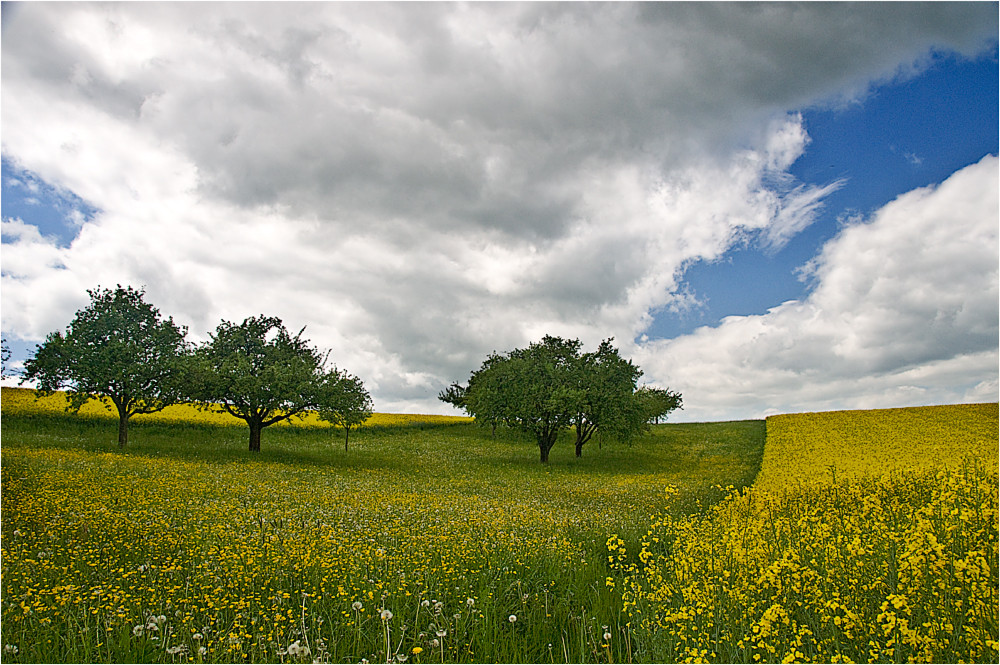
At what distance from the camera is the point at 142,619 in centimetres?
591

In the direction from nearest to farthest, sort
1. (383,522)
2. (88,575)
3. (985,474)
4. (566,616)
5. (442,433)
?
(566,616) < (88,575) < (985,474) < (383,522) < (442,433)

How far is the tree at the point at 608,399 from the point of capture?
3622 cm

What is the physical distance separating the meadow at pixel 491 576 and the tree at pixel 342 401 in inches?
675

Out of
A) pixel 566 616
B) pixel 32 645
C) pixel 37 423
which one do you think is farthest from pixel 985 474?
pixel 37 423

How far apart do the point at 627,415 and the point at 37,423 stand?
129 ft

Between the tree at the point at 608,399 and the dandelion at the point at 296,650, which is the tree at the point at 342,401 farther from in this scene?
the dandelion at the point at 296,650

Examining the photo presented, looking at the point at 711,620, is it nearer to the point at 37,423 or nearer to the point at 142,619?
the point at 142,619

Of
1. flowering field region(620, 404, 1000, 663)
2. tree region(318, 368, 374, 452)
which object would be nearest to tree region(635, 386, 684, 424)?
tree region(318, 368, 374, 452)

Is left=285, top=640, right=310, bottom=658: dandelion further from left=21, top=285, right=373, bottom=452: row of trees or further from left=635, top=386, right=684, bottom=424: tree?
left=635, top=386, right=684, bottom=424: tree

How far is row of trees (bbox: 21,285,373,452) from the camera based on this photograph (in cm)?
2973

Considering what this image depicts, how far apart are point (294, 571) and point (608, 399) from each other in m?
30.9

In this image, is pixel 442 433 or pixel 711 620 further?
pixel 442 433

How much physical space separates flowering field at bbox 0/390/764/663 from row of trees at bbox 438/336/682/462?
17682 millimetres

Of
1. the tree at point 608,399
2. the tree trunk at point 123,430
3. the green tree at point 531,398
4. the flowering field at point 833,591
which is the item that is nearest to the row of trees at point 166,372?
the tree trunk at point 123,430
